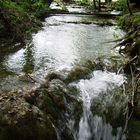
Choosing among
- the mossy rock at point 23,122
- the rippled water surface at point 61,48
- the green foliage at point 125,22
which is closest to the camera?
the mossy rock at point 23,122

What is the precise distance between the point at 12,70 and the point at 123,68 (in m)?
2.88

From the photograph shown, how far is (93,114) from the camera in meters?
7.38

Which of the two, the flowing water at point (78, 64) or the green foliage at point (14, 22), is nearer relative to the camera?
the flowing water at point (78, 64)

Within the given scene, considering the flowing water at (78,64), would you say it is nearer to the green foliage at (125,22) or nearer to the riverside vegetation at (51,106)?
the riverside vegetation at (51,106)

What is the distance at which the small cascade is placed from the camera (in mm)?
7090

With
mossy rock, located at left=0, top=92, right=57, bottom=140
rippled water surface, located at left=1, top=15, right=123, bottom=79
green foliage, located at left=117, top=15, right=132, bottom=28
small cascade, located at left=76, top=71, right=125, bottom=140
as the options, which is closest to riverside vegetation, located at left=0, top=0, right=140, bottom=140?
mossy rock, located at left=0, top=92, right=57, bottom=140

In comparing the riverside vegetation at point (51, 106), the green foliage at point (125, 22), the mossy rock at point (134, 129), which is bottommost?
the mossy rock at point (134, 129)

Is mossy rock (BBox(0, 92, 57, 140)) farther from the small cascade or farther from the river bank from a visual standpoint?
the river bank

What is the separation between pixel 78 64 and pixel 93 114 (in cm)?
235

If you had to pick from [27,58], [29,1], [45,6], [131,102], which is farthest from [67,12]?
[131,102]

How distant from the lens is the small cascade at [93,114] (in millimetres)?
7090

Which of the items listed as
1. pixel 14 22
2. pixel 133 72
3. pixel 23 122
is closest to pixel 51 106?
pixel 23 122

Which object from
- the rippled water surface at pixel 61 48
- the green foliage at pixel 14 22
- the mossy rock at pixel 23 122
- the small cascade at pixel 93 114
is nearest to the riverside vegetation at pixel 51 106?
the mossy rock at pixel 23 122

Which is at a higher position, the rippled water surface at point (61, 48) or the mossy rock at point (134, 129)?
the rippled water surface at point (61, 48)
